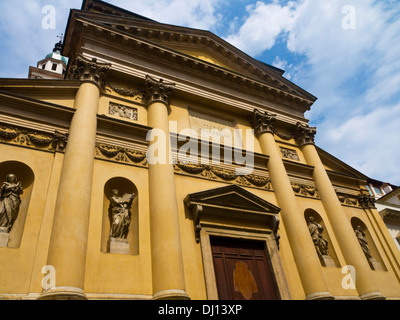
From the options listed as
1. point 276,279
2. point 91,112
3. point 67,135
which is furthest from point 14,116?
point 276,279

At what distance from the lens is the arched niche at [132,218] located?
7.18 meters

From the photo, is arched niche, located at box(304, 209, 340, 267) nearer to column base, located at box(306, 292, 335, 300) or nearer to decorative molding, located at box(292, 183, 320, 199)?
decorative molding, located at box(292, 183, 320, 199)

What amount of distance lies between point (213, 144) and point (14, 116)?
6091 mm

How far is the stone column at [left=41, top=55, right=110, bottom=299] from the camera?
5.77 meters

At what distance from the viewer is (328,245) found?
11.0m

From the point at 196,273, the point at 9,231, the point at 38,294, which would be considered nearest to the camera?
the point at 38,294

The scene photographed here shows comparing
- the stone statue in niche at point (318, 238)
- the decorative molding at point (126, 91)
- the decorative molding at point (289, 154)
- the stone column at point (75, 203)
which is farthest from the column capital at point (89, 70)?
the stone statue in niche at point (318, 238)

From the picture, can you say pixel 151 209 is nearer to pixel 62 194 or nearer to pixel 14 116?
pixel 62 194

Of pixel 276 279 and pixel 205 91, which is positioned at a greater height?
pixel 205 91

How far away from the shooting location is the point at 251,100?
1345 cm

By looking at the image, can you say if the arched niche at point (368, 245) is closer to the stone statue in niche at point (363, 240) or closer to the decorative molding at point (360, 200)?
the stone statue in niche at point (363, 240)

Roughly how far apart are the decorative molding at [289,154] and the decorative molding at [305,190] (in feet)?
4.81

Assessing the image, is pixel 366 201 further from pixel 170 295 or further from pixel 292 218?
pixel 170 295

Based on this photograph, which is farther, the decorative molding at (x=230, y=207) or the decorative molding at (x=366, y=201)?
the decorative molding at (x=366, y=201)
